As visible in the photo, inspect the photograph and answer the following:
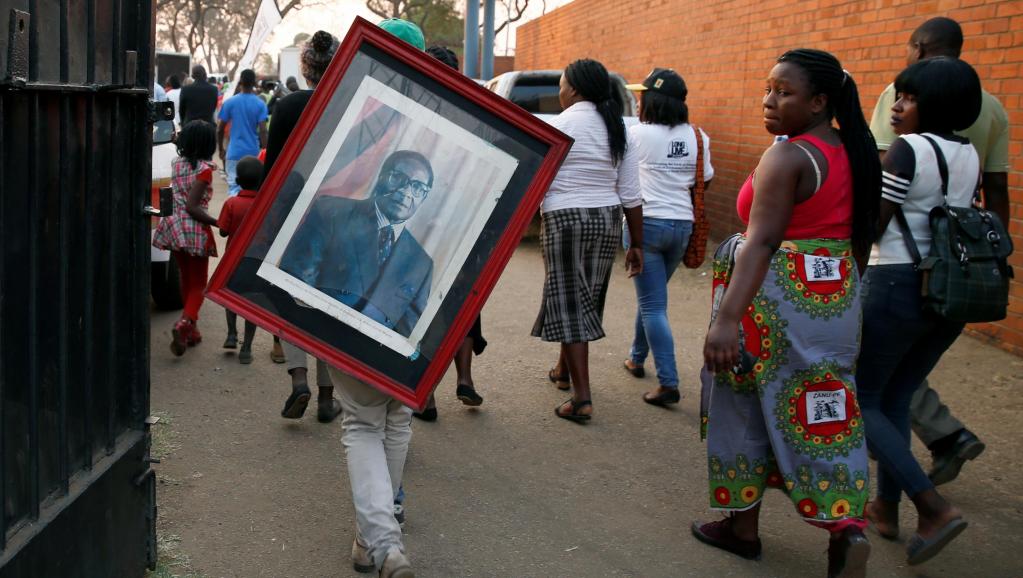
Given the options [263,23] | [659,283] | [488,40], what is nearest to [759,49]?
[659,283]

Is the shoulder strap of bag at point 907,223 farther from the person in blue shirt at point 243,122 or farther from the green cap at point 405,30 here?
the person in blue shirt at point 243,122

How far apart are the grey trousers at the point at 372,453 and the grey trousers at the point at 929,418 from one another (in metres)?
2.39

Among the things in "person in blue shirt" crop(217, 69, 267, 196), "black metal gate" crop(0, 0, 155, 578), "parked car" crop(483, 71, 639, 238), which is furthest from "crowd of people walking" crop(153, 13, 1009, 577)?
"person in blue shirt" crop(217, 69, 267, 196)

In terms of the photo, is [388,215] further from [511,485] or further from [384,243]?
[511,485]

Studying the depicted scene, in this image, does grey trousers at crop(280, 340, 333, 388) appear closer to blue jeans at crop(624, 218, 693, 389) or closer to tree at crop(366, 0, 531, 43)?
blue jeans at crop(624, 218, 693, 389)

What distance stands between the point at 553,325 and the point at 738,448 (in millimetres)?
1882

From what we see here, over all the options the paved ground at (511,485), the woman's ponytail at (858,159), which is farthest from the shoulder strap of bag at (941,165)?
the paved ground at (511,485)

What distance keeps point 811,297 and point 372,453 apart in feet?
5.31

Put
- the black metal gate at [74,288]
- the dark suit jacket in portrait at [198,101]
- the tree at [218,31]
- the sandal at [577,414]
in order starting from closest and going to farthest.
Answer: the black metal gate at [74,288] < the sandal at [577,414] < the dark suit jacket in portrait at [198,101] < the tree at [218,31]

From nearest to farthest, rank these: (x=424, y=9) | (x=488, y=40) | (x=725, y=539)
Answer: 1. (x=725, y=539)
2. (x=488, y=40)
3. (x=424, y=9)

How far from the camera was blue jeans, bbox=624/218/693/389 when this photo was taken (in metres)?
5.97

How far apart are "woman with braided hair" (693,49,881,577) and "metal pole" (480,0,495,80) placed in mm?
19638

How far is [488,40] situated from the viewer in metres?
23.1

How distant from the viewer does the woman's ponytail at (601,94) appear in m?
5.41
